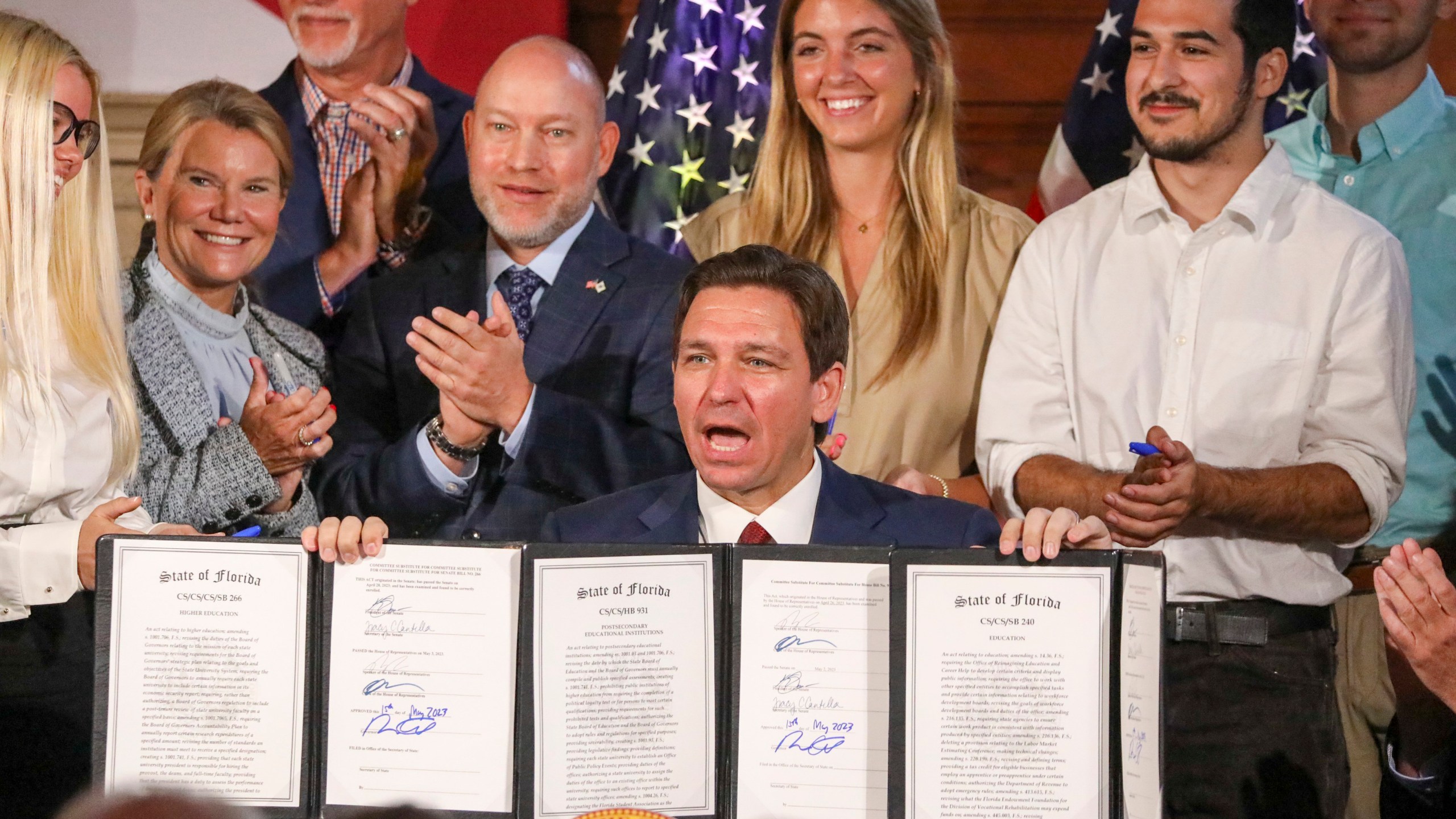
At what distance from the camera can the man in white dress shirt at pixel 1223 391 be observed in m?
3.10

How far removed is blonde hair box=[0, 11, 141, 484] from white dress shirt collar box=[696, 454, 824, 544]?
4.29 ft

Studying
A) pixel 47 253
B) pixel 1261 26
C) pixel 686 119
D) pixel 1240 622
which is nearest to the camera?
pixel 47 253

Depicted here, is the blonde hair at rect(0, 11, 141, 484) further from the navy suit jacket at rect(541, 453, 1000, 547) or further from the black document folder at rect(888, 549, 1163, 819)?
the black document folder at rect(888, 549, 1163, 819)

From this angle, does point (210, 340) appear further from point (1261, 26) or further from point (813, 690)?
point (1261, 26)

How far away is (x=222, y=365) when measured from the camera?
358 centimetres

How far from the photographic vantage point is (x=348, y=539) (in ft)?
7.09

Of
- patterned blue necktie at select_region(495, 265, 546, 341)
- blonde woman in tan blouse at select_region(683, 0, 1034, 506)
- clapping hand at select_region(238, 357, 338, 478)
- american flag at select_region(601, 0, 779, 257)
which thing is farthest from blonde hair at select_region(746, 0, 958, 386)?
clapping hand at select_region(238, 357, 338, 478)

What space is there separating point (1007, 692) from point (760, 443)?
0.72m

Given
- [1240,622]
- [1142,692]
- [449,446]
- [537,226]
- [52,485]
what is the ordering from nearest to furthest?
[1142,692] → [52,485] → [1240,622] → [449,446] → [537,226]

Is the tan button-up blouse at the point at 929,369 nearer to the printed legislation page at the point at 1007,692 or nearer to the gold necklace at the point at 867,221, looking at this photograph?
the gold necklace at the point at 867,221

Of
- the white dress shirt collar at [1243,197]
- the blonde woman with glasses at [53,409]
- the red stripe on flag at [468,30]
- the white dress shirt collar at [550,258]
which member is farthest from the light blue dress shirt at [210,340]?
the white dress shirt collar at [1243,197]

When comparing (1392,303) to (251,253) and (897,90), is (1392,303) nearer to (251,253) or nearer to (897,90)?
(897,90)

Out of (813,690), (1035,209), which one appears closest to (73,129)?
(813,690)
